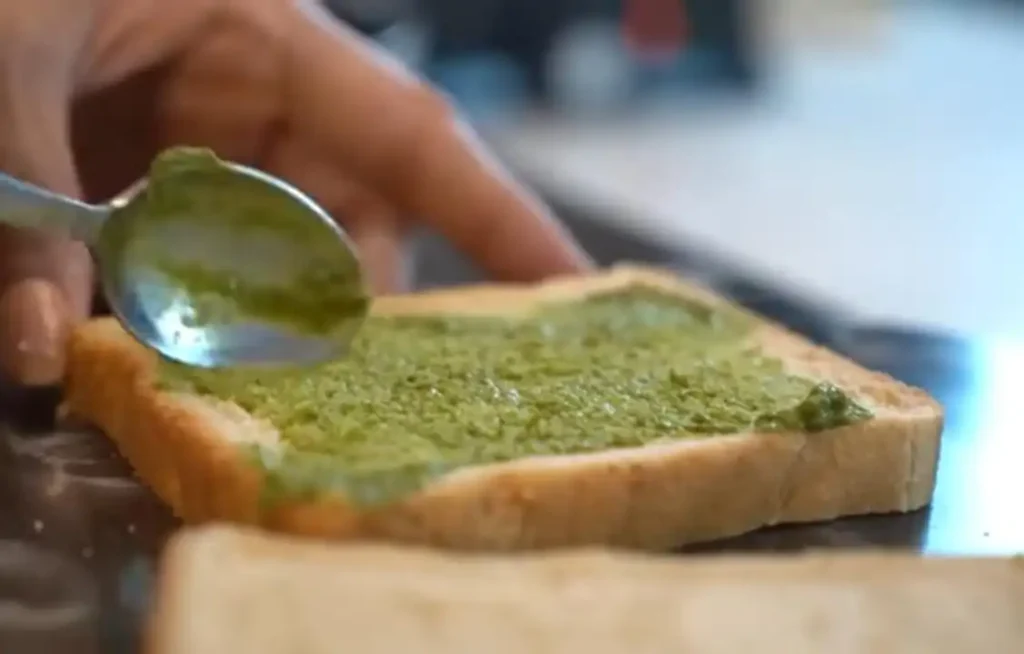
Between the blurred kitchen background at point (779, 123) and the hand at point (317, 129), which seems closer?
the hand at point (317, 129)

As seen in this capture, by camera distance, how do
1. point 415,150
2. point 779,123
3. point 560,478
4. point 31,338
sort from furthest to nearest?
point 779,123
point 415,150
point 31,338
point 560,478

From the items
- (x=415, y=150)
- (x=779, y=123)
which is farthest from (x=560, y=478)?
(x=779, y=123)

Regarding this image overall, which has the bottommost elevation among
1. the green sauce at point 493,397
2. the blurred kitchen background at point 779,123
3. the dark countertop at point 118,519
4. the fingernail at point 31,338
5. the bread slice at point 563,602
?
the blurred kitchen background at point 779,123

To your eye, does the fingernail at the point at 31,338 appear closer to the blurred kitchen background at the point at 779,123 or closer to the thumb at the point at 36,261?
the thumb at the point at 36,261

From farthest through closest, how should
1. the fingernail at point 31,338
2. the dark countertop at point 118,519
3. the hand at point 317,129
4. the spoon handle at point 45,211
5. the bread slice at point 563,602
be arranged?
the hand at point 317,129 < the fingernail at point 31,338 < the spoon handle at point 45,211 < the dark countertop at point 118,519 < the bread slice at point 563,602

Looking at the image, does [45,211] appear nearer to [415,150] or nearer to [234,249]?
[234,249]

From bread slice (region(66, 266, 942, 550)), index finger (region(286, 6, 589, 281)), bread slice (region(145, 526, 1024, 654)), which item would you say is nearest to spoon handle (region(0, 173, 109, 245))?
bread slice (region(66, 266, 942, 550))

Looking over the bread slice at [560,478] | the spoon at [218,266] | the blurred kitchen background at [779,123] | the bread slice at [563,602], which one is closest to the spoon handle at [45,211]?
the spoon at [218,266]
